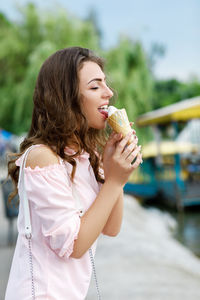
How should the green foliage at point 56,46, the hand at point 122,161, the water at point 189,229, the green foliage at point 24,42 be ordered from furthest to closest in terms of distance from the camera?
the green foliage at point 24,42
the green foliage at point 56,46
the water at point 189,229
the hand at point 122,161

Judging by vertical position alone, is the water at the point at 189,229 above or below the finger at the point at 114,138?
below

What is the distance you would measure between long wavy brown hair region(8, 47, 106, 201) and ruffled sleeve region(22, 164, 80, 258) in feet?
0.39

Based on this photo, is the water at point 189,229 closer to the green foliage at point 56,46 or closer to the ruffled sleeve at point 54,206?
the green foliage at point 56,46

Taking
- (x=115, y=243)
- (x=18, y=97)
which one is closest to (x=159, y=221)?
(x=115, y=243)

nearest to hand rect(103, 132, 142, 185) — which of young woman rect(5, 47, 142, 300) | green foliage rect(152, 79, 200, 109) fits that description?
young woman rect(5, 47, 142, 300)

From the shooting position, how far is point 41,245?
4.17 ft

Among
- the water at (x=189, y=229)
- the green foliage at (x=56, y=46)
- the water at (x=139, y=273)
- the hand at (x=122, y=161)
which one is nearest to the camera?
the hand at (x=122, y=161)

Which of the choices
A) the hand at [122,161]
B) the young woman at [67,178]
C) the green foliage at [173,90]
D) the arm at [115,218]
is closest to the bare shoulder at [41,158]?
the young woman at [67,178]

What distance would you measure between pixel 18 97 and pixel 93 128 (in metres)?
11.7

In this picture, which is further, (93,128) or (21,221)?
(93,128)

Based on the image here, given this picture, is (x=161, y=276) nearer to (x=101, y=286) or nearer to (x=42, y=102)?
(x=101, y=286)

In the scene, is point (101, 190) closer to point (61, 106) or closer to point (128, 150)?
point (128, 150)

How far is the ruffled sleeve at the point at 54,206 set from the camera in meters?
1.20

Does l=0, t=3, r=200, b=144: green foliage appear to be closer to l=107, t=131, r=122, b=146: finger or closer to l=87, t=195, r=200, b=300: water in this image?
l=87, t=195, r=200, b=300: water
